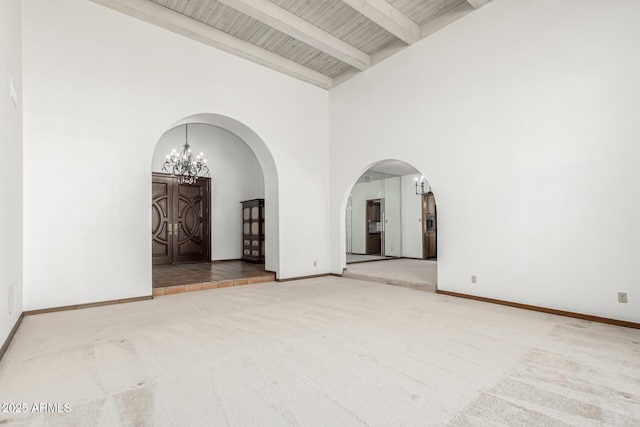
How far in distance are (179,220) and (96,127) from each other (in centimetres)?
453

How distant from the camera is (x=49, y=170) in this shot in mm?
4059

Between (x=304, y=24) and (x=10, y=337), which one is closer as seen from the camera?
(x=10, y=337)

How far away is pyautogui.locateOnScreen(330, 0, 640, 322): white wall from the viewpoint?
3.53 metres

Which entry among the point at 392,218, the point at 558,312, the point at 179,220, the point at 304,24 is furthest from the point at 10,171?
the point at 392,218

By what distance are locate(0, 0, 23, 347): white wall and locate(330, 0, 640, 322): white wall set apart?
16.9 feet

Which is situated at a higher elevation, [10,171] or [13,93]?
[13,93]

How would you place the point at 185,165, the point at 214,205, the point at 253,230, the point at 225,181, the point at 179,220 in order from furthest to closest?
the point at 225,181 < the point at 214,205 < the point at 253,230 < the point at 179,220 < the point at 185,165

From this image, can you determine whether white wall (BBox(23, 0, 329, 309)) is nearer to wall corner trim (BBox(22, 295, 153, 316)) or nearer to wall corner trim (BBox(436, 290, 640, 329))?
wall corner trim (BBox(22, 295, 153, 316))

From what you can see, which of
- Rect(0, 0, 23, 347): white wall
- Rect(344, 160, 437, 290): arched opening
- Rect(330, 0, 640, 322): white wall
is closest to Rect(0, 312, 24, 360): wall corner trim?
Rect(0, 0, 23, 347): white wall

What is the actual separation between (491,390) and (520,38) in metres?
4.41

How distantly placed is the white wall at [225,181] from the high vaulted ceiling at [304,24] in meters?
3.69

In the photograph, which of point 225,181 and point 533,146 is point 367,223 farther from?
point 533,146

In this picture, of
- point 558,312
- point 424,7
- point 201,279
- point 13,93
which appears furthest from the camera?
point 201,279

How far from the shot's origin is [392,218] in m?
11.4
